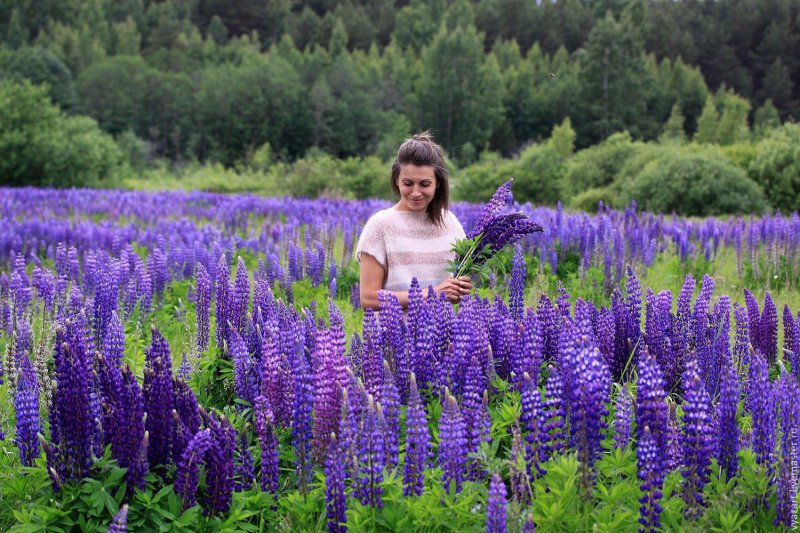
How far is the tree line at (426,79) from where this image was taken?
60.0m

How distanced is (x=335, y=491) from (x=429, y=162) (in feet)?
8.23

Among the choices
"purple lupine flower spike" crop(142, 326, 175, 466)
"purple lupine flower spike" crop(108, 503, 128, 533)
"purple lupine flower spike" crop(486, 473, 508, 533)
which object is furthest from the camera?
"purple lupine flower spike" crop(142, 326, 175, 466)

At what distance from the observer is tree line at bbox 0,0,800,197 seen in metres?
60.0

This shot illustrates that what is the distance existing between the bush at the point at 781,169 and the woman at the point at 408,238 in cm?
1901

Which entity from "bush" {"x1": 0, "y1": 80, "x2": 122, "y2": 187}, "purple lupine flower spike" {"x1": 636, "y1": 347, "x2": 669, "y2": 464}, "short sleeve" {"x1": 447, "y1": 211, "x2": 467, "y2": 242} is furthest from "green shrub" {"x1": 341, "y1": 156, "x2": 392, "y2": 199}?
"purple lupine flower spike" {"x1": 636, "y1": 347, "x2": 669, "y2": 464}

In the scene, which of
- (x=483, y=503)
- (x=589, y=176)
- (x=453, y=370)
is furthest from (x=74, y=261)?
(x=589, y=176)

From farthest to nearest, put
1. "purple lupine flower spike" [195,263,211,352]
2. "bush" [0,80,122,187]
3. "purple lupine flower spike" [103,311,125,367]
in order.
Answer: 1. "bush" [0,80,122,187]
2. "purple lupine flower spike" [195,263,211,352]
3. "purple lupine flower spike" [103,311,125,367]

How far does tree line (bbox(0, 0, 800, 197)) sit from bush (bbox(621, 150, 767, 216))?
2544 centimetres

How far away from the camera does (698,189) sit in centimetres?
1930

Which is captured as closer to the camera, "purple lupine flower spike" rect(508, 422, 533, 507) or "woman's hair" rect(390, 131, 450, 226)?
"purple lupine flower spike" rect(508, 422, 533, 507)

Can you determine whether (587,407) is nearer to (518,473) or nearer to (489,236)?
(518,473)

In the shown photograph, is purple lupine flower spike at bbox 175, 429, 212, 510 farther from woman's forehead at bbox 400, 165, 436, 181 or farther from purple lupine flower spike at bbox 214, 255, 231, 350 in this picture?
woman's forehead at bbox 400, 165, 436, 181

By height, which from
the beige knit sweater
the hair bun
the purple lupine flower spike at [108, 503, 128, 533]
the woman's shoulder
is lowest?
the purple lupine flower spike at [108, 503, 128, 533]

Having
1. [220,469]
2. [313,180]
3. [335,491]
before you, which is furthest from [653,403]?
[313,180]
